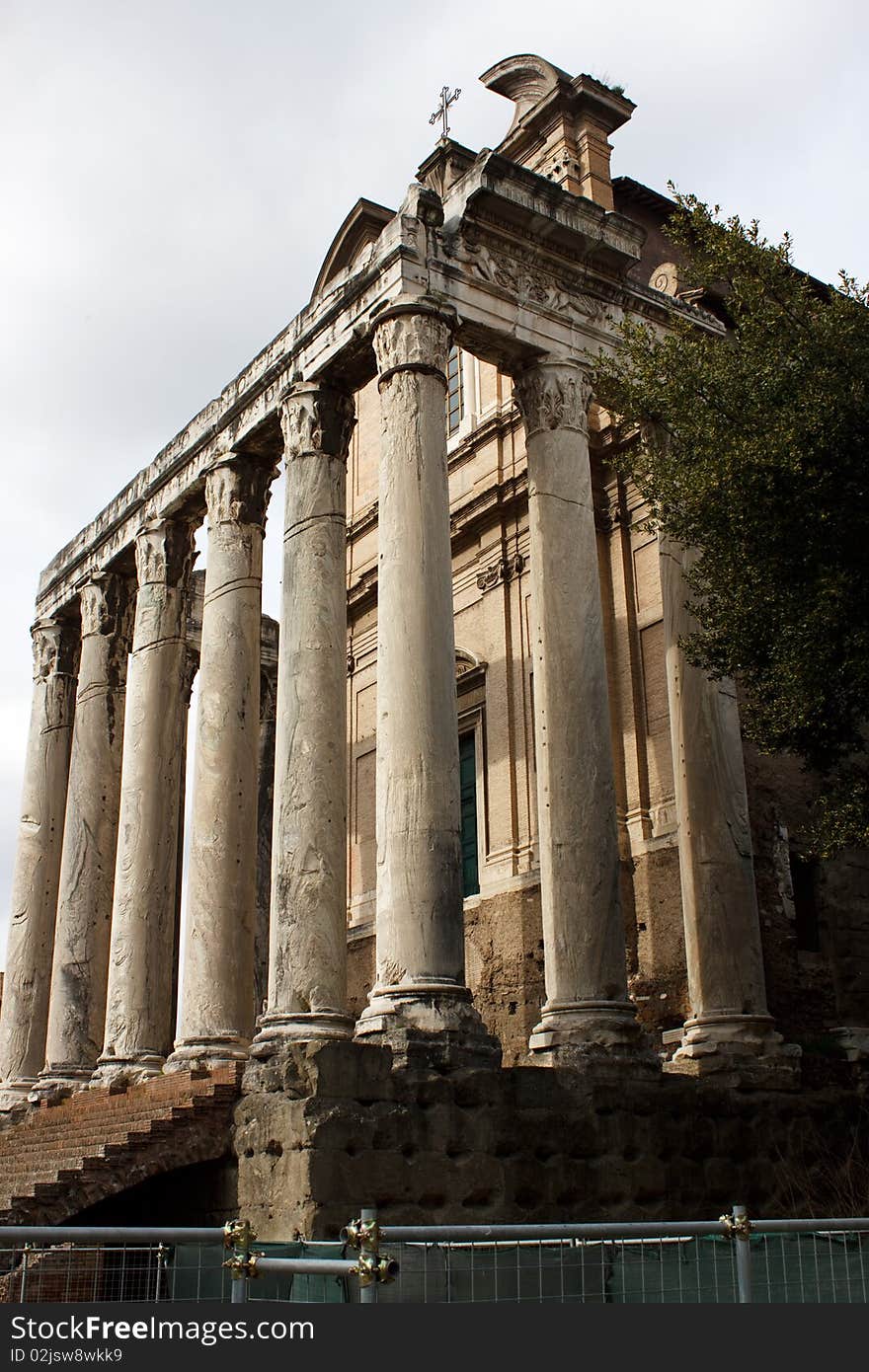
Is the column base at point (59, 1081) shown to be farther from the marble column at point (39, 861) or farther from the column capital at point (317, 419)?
the column capital at point (317, 419)

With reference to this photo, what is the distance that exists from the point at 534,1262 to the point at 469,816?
15274 millimetres

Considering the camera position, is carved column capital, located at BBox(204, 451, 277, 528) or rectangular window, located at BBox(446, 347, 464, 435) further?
rectangular window, located at BBox(446, 347, 464, 435)

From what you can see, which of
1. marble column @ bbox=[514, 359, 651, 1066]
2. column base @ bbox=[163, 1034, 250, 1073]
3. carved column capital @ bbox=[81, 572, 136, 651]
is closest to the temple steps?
column base @ bbox=[163, 1034, 250, 1073]

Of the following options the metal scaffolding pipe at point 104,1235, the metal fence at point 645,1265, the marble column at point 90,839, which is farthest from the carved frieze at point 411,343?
the metal scaffolding pipe at point 104,1235

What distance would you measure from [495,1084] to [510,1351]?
7.77 meters

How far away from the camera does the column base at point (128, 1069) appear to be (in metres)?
17.7

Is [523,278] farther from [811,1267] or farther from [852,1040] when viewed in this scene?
[811,1267]

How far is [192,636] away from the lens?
2620cm

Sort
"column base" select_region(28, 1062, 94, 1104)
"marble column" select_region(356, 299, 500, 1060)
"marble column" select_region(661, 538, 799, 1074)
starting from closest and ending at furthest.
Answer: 1. "marble column" select_region(356, 299, 500, 1060)
2. "marble column" select_region(661, 538, 799, 1074)
3. "column base" select_region(28, 1062, 94, 1104)

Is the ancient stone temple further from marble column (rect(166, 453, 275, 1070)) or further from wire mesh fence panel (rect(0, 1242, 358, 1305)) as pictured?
wire mesh fence panel (rect(0, 1242, 358, 1305))

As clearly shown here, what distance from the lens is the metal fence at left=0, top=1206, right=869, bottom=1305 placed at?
19.3 feet

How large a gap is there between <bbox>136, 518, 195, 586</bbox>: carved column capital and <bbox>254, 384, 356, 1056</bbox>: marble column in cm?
419

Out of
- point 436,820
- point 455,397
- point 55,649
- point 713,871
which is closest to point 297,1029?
point 436,820

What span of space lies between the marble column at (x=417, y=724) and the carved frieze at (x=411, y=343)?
0.6 inches
